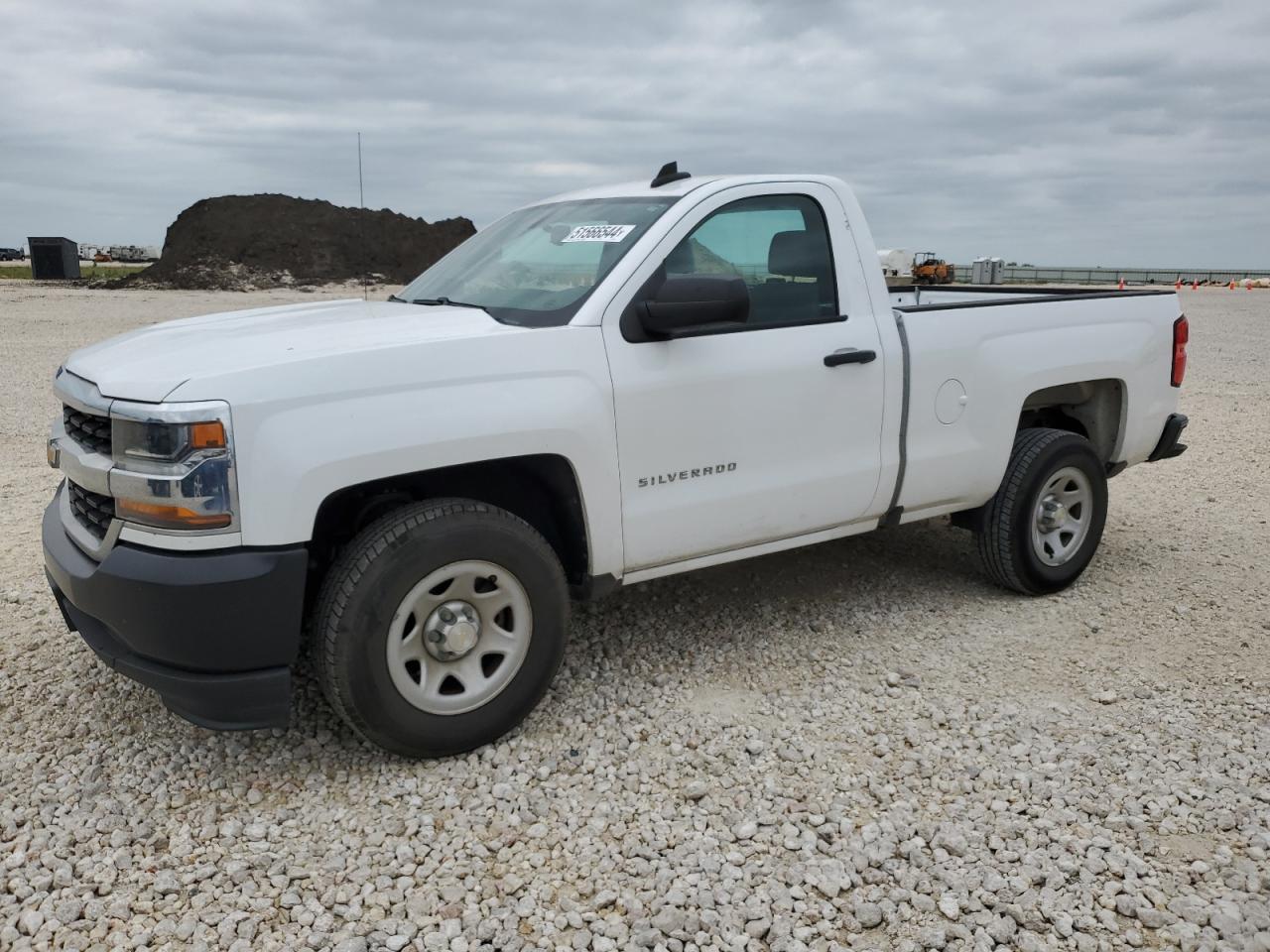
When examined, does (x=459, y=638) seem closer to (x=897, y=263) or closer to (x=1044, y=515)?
(x=1044, y=515)

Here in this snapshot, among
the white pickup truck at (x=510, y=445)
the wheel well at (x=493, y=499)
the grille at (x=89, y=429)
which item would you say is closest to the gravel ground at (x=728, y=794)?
the white pickup truck at (x=510, y=445)

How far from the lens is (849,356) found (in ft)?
13.9

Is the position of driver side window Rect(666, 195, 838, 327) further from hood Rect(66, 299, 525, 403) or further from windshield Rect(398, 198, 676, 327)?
hood Rect(66, 299, 525, 403)

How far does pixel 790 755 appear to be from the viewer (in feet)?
12.1

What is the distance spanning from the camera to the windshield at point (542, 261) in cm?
388

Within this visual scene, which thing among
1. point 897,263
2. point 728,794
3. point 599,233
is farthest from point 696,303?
point 897,263

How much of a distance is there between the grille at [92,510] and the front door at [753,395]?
1.70 meters

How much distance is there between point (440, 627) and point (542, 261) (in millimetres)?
1563

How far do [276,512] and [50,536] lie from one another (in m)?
1.19

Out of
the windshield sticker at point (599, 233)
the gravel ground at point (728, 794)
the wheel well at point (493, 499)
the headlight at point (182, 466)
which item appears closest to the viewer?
the gravel ground at point (728, 794)

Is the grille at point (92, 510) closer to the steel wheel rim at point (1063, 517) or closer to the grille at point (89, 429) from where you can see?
the grille at point (89, 429)

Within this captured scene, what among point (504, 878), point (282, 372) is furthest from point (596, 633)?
point (282, 372)

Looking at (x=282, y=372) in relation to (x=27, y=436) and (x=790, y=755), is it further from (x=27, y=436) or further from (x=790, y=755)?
(x=27, y=436)

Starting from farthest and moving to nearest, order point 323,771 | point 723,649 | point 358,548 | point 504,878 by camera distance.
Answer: point 723,649 < point 323,771 < point 358,548 < point 504,878
